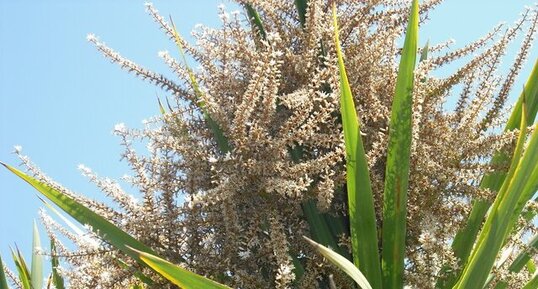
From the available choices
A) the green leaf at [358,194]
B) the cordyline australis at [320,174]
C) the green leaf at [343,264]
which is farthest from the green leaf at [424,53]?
the green leaf at [343,264]

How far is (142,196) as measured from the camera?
1957 mm

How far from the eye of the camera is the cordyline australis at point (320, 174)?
6.01 feet

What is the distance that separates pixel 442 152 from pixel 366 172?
0.92 ft

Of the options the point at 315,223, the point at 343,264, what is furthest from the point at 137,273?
the point at 343,264

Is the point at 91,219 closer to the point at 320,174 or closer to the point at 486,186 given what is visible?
the point at 320,174

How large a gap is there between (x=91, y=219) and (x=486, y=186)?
116 cm

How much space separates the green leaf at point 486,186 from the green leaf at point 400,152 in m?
0.24

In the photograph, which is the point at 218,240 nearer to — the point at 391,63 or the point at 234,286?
the point at 234,286

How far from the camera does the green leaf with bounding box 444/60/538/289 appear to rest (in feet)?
6.92

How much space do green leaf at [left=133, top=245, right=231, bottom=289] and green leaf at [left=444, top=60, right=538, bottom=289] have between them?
2.34ft

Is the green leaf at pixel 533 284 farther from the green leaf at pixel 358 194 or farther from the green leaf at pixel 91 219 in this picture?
the green leaf at pixel 91 219

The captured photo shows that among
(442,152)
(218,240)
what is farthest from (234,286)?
(442,152)

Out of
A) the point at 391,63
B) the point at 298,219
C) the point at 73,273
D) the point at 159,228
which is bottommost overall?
the point at 73,273

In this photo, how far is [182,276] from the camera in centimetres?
164
